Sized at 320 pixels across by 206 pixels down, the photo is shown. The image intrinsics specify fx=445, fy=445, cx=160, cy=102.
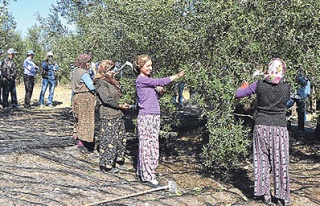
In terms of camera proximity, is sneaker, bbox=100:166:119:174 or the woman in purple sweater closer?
the woman in purple sweater

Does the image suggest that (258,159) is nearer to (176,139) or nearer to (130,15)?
(130,15)

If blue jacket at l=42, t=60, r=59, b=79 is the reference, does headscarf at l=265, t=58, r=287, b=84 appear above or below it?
below

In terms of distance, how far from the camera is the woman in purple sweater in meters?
5.74

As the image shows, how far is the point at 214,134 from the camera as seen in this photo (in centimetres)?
577

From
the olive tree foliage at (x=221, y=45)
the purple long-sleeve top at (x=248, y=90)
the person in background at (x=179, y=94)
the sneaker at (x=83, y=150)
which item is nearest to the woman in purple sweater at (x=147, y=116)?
the olive tree foliage at (x=221, y=45)

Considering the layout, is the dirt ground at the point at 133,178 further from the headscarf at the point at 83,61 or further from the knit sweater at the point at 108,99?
the headscarf at the point at 83,61

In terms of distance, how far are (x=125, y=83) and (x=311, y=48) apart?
9.01ft

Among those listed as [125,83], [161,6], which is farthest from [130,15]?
[125,83]

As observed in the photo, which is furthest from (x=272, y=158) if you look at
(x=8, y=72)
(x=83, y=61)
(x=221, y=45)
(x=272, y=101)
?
(x=8, y=72)

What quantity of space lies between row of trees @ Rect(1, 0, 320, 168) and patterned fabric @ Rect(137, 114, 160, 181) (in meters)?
0.65

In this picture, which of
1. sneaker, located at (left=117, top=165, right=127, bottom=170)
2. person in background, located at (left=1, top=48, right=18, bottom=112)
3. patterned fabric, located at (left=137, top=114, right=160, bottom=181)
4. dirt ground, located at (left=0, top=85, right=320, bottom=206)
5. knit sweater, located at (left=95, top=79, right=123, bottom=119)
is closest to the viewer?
dirt ground, located at (left=0, top=85, right=320, bottom=206)

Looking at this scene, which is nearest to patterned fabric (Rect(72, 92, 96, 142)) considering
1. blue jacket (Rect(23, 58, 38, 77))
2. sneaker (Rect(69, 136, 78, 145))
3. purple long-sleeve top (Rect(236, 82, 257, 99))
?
sneaker (Rect(69, 136, 78, 145))

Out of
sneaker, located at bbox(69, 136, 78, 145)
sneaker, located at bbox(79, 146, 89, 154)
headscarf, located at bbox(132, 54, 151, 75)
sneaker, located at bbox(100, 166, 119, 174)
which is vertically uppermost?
headscarf, located at bbox(132, 54, 151, 75)

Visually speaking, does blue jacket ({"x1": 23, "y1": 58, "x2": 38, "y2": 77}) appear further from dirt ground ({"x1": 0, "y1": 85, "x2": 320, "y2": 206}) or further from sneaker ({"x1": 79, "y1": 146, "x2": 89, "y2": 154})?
sneaker ({"x1": 79, "y1": 146, "x2": 89, "y2": 154})
